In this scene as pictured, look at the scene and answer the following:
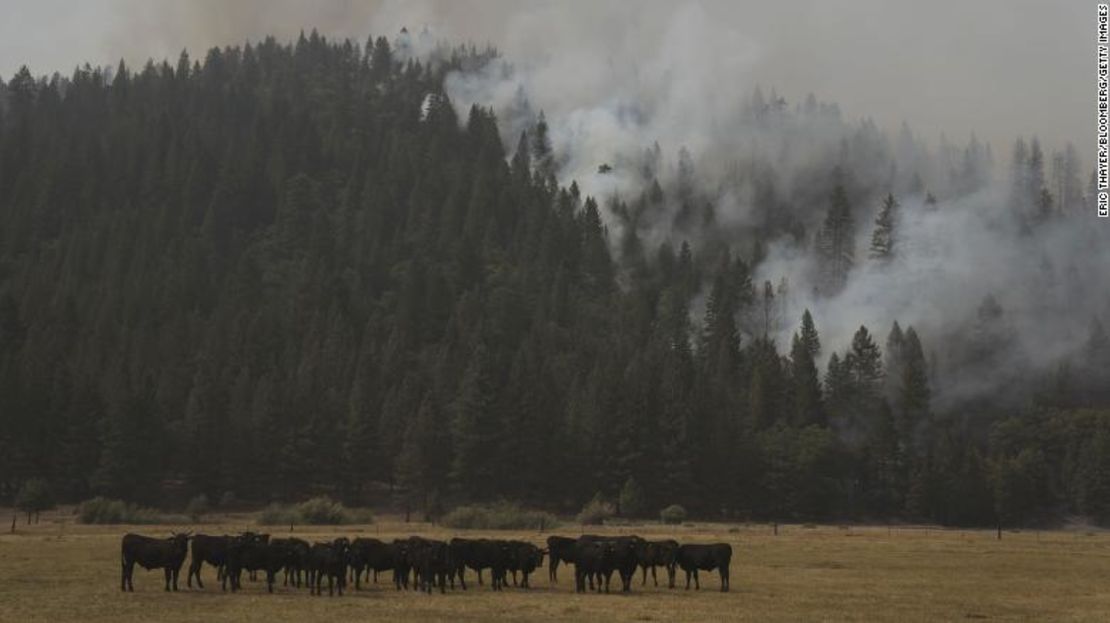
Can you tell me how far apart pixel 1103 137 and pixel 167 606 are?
98714 mm

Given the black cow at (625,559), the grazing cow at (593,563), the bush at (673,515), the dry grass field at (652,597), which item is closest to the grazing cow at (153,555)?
the dry grass field at (652,597)

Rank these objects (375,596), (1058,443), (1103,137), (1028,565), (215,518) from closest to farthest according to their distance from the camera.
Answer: (375,596)
(1028,565)
(1103,137)
(215,518)
(1058,443)

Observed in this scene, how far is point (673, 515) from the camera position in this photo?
12794cm

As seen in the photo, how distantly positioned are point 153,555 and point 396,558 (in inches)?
385

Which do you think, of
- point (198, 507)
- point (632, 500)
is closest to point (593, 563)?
point (198, 507)

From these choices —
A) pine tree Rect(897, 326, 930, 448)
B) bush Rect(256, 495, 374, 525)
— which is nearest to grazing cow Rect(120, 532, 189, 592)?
bush Rect(256, 495, 374, 525)

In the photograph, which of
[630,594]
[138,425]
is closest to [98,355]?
[138,425]

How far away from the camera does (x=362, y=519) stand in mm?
110875

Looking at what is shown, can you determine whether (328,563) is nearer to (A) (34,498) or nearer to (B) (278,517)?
(B) (278,517)

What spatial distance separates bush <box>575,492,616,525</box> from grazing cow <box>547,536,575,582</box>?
6604 centimetres

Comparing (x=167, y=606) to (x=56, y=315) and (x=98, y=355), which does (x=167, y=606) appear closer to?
(x=98, y=355)

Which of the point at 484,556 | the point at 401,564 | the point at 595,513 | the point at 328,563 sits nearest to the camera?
the point at 328,563

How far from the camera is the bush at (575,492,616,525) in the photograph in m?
119

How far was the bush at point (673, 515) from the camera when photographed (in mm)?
127250
